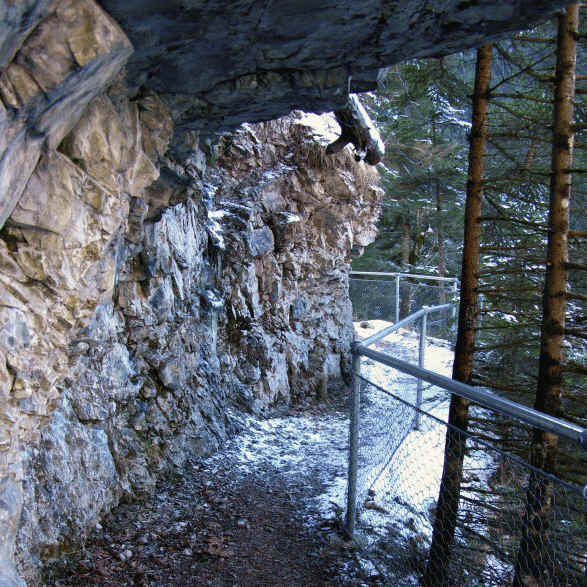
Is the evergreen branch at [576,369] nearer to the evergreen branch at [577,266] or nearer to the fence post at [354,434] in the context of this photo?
the evergreen branch at [577,266]

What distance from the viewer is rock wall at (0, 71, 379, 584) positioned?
7.85 feet

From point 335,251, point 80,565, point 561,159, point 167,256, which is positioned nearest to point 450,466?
point 561,159

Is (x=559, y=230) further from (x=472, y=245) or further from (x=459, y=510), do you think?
(x=459, y=510)

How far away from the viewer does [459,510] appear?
135 inches

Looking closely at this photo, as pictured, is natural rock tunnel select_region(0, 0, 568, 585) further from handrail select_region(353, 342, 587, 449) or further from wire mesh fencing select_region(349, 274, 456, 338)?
wire mesh fencing select_region(349, 274, 456, 338)

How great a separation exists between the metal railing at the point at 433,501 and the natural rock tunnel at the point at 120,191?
2.08 m

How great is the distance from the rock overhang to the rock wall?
39cm

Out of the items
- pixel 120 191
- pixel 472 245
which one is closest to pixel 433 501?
pixel 472 245

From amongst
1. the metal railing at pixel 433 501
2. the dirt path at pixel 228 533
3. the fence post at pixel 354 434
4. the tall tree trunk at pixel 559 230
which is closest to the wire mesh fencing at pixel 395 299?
the metal railing at pixel 433 501

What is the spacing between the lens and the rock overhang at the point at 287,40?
230cm

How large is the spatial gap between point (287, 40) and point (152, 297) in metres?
3.43

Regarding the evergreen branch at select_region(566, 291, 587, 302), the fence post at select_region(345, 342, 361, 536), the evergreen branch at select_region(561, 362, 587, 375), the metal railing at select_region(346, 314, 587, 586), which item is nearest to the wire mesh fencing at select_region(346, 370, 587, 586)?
the metal railing at select_region(346, 314, 587, 586)

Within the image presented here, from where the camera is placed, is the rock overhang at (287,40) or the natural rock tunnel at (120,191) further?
the rock overhang at (287,40)

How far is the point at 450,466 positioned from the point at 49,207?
11.5 feet
